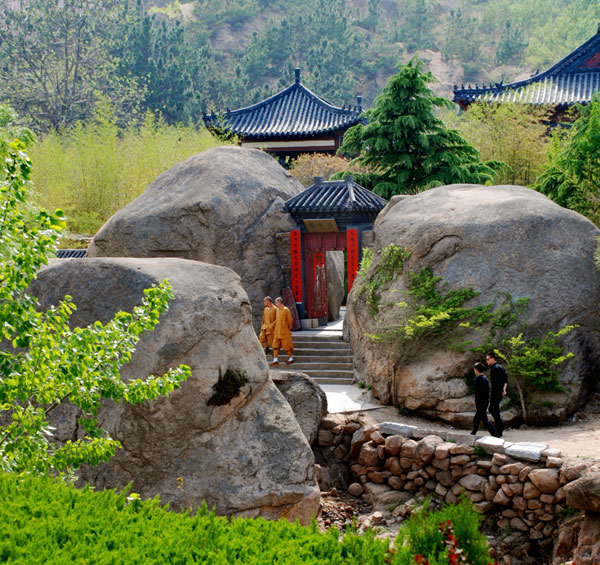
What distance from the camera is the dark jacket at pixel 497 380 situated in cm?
960

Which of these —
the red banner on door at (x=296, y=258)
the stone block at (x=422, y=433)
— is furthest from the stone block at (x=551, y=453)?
the red banner on door at (x=296, y=258)

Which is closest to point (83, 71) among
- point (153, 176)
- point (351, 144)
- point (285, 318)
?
point (153, 176)

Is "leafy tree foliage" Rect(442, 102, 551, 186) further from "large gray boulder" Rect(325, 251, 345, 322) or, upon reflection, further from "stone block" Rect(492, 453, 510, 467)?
"stone block" Rect(492, 453, 510, 467)

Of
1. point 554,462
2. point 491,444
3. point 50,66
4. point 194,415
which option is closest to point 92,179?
point 194,415

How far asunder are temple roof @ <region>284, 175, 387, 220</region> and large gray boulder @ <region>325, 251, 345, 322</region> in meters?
1.58

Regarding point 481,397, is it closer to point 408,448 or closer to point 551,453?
point 551,453

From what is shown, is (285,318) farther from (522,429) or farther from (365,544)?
(365,544)

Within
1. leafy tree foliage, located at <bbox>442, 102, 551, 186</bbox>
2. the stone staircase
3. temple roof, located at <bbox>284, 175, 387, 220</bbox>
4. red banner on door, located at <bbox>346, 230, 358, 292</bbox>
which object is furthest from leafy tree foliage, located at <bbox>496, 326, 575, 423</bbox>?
leafy tree foliage, located at <bbox>442, 102, 551, 186</bbox>

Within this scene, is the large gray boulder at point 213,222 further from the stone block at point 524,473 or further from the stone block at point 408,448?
the stone block at point 524,473

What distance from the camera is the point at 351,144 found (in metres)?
18.0

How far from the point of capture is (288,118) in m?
26.7

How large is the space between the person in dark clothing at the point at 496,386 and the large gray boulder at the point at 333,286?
7.55 m

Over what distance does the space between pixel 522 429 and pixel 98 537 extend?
309 inches

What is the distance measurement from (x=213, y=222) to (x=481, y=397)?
7.83 meters
